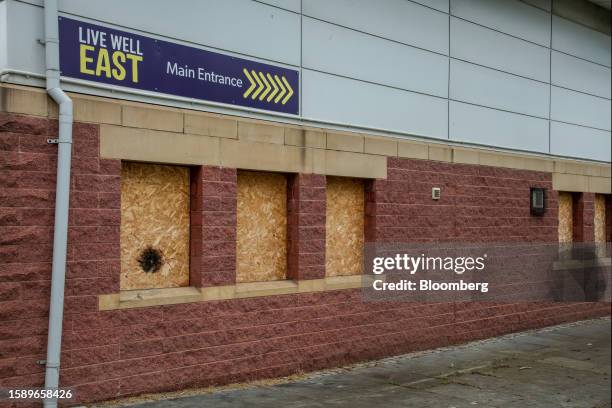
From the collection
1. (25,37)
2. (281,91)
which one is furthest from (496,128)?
(25,37)

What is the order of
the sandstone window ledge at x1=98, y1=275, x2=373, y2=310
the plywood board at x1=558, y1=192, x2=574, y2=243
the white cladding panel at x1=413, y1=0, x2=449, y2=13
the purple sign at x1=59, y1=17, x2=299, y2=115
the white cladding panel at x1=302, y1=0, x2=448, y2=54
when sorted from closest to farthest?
the purple sign at x1=59, y1=17, x2=299, y2=115, the sandstone window ledge at x1=98, y1=275, x2=373, y2=310, the white cladding panel at x1=302, y1=0, x2=448, y2=54, the white cladding panel at x1=413, y1=0, x2=449, y2=13, the plywood board at x1=558, y1=192, x2=574, y2=243

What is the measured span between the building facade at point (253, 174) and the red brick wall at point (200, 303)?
0.02 meters

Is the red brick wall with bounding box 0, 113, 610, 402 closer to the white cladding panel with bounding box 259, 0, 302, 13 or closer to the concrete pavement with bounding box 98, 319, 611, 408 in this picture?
the concrete pavement with bounding box 98, 319, 611, 408

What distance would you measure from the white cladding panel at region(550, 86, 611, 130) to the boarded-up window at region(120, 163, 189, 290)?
9.02 metres

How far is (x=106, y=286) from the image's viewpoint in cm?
779

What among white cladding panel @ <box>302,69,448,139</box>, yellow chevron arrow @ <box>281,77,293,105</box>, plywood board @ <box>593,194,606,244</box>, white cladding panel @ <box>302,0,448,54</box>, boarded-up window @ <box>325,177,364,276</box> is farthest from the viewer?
plywood board @ <box>593,194,606,244</box>

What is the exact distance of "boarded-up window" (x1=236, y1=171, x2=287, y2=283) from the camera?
9398mm

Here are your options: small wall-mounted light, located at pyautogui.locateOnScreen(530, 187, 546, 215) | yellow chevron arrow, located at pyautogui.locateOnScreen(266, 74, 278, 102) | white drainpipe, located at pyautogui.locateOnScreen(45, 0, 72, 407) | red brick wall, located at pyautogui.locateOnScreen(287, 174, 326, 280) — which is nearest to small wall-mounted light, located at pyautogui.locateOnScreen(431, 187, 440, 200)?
red brick wall, located at pyautogui.locateOnScreen(287, 174, 326, 280)

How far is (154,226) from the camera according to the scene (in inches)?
332

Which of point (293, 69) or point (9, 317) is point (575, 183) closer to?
point (293, 69)

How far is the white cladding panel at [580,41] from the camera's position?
1475 centimetres

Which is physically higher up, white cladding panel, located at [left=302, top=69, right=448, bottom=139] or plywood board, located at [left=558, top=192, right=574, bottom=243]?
white cladding panel, located at [left=302, top=69, right=448, bottom=139]

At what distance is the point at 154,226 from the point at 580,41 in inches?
435

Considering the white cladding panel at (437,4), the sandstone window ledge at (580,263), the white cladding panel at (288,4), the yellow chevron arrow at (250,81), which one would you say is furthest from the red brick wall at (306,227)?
the sandstone window ledge at (580,263)
